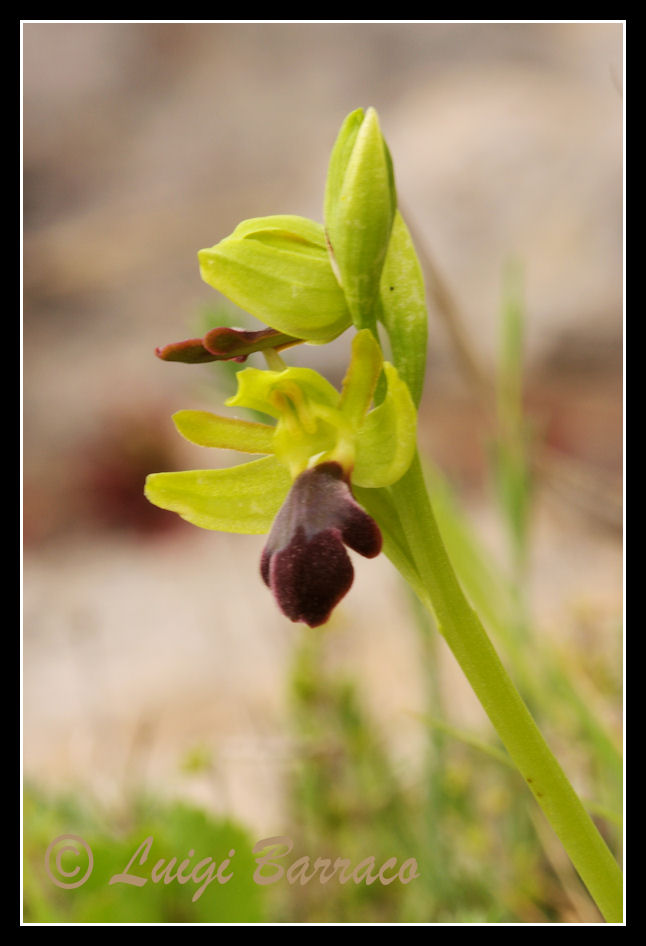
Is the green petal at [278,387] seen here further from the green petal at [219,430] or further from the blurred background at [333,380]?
the blurred background at [333,380]

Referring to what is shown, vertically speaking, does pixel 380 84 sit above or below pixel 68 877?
above

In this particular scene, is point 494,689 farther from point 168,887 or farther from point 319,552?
point 168,887

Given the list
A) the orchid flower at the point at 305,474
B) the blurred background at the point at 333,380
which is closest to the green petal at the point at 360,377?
the orchid flower at the point at 305,474

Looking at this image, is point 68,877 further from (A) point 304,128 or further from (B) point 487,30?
(B) point 487,30

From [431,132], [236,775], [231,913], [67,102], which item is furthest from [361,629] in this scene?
[67,102]

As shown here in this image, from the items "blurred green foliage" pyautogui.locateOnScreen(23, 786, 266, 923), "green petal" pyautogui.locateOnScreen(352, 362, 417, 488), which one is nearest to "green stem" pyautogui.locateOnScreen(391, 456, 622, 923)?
"green petal" pyautogui.locateOnScreen(352, 362, 417, 488)

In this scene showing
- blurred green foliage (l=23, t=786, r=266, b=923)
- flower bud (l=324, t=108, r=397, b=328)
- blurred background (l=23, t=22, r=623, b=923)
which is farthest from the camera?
blurred background (l=23, t=22, r=623, b=923)

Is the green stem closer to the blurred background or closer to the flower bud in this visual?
the flower bud
